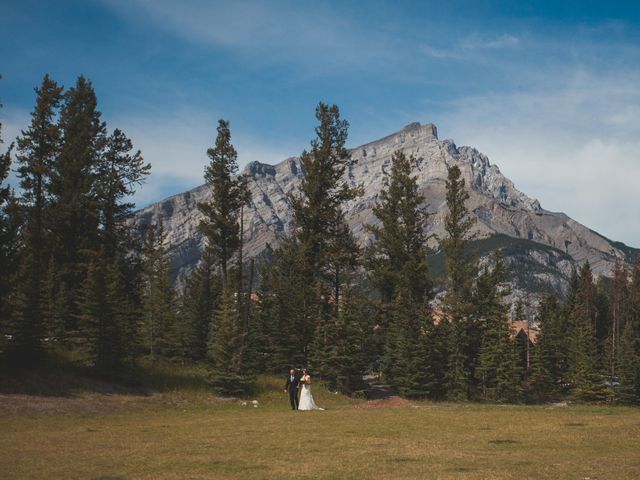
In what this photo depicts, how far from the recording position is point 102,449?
17.2 metres

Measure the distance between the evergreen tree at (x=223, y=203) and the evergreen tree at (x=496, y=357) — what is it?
2292 centimetres

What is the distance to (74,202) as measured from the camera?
153 ft

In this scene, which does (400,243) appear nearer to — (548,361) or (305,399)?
(548,361)

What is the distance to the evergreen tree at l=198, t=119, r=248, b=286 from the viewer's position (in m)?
50.7

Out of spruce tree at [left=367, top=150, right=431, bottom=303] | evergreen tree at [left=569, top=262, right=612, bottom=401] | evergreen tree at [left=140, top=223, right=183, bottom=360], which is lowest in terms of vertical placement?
evergreen tree at [left=569, top=262, right=612, bottom=401]

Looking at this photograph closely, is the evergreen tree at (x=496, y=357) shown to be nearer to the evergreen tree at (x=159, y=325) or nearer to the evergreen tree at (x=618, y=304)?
the evergreen tree at (x=159, y=325)

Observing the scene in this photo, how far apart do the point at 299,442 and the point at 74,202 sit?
3546 cm

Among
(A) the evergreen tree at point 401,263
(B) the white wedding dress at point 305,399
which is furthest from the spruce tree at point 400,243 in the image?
(B) the white wedding dress at point 305,399

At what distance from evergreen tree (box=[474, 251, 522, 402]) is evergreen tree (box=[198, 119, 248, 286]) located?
22.9 metres

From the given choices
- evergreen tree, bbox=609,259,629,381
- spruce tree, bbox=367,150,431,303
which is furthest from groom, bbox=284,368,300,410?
evergreen tree, bbox=609,259,629,381

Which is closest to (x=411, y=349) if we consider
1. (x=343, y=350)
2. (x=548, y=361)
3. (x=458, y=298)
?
(x=343, y=350)

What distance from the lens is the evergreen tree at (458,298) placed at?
4797 cm

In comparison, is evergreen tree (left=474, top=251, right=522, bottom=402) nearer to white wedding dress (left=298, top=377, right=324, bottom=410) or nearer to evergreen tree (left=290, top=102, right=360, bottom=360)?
evergreen tree (left=290, top=102, right=360, bottom=360)

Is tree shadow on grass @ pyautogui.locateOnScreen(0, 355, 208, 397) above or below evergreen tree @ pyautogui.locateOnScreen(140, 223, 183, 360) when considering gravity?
below
